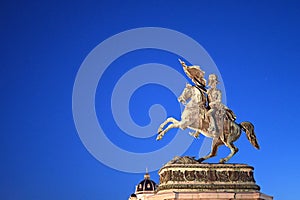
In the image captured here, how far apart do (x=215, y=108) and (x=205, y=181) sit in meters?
3.79

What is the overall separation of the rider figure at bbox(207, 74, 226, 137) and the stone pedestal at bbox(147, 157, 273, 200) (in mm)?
1835

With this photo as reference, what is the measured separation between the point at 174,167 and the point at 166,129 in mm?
2265

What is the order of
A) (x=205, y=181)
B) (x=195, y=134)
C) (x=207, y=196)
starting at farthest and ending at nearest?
(x=195, y=134), (x=205, y=181), (x=207, y=196)

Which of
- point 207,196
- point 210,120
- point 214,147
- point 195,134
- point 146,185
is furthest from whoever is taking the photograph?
point 146,185

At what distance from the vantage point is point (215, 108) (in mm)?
21719

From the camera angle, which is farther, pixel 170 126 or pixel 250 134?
pixel 250 134

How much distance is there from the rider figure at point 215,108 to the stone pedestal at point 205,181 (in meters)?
1.83

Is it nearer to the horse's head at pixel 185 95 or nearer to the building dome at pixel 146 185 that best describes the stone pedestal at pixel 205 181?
the horse's head at pixel 185 95

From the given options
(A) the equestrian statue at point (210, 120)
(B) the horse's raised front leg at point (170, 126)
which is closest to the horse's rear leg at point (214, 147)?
(A) the equestrian statue at point (210, 120)

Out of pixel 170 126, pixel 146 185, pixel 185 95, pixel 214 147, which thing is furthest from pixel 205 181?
pixel 146 185

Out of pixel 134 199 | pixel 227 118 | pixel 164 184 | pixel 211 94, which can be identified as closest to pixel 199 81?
pixel 211 94

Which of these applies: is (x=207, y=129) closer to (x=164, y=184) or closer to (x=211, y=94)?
(x=211, y=94)

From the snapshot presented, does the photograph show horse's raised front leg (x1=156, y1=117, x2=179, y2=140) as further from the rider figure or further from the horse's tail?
the horse's tail

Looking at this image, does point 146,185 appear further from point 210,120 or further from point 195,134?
point 210,120
